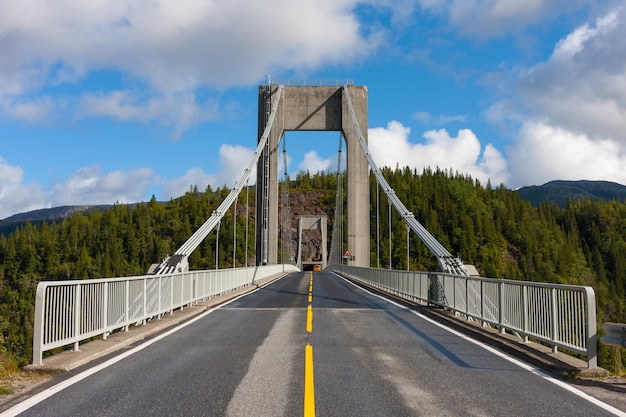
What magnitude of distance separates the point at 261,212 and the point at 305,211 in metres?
114

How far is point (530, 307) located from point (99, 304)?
7.10m

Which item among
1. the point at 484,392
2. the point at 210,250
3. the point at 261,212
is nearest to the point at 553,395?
the point at 484,392

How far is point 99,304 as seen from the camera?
9383 millimetres

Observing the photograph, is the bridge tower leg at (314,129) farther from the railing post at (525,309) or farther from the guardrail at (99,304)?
the railing post at (525,309)

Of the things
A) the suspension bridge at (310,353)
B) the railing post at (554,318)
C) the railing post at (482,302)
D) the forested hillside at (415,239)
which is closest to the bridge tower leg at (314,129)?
the suspension bridge at (310,353)

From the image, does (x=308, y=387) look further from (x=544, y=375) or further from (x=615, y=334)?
(x=615, y=334)

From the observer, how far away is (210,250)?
140750mm

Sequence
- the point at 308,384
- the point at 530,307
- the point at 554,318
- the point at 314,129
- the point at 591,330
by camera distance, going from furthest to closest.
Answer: the point at 314,129
the point at 530,307
the point at 554,318
the point at 591,330
the point at 308,384

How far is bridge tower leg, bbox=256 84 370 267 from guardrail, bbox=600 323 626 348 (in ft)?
146

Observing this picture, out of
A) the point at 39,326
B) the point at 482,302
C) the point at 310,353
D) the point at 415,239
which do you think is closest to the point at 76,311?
the point at 39,326

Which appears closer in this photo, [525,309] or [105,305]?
[525,309]

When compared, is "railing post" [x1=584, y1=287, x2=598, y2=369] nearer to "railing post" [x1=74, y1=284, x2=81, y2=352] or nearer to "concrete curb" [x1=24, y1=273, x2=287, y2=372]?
"concrete curb" [x1=24, y1=273, x2=287, y2=372]

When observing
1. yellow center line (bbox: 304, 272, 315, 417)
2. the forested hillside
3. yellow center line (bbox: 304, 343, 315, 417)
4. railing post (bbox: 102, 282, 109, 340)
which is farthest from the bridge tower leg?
the forested hillside

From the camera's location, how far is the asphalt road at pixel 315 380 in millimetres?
5438
